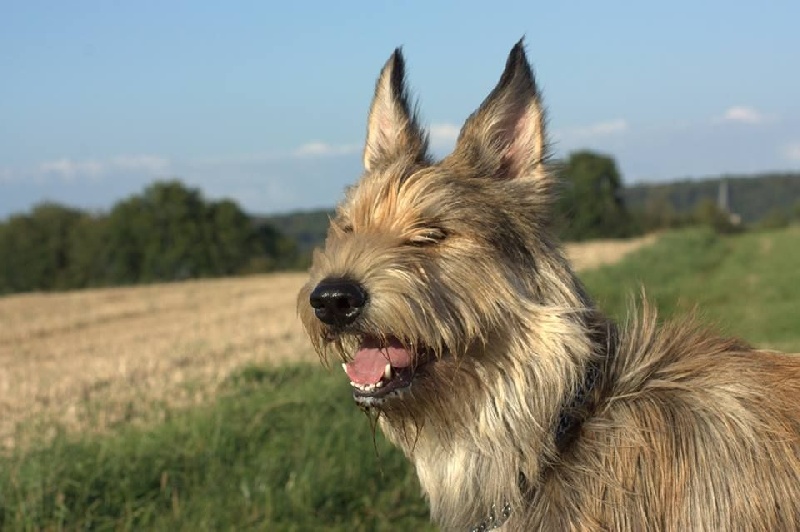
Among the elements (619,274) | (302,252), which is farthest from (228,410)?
(302,252)

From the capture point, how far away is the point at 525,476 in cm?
308

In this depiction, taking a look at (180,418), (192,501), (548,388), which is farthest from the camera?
(180,418)

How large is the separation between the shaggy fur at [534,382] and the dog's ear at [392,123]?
1.54 feet

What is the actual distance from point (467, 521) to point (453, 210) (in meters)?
1.17

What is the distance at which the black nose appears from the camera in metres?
3.06

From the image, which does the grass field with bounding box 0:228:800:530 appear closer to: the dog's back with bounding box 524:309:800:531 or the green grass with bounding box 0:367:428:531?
the green grass with bounding box 0:367:428:531

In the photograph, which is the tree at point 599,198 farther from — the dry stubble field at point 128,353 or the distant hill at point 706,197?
the dry stubble field at point 128,353

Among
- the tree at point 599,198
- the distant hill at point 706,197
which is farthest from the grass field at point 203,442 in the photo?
the distant hill at point 706,197

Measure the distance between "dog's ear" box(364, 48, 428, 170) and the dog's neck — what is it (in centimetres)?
116

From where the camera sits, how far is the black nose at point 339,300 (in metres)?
3.06

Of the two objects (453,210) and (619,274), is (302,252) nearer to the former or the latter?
(619,274)

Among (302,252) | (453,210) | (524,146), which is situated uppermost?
(524,146)

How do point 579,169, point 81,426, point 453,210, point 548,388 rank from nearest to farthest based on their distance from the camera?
1. point 548,388
2. point 453,210
3. point 81,426
4. point 579,169

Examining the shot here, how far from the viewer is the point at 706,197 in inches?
3509
